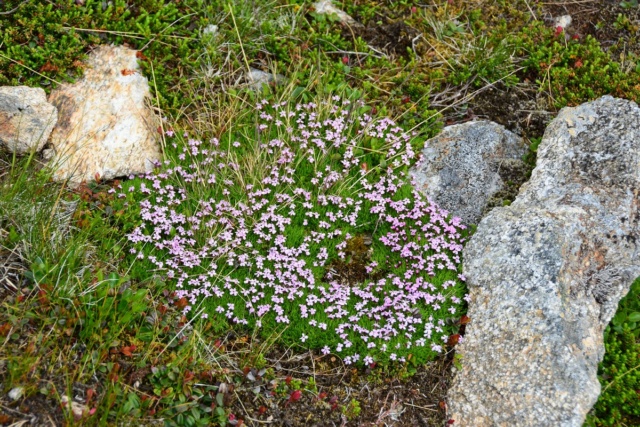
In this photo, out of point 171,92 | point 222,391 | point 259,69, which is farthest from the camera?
point 259,69

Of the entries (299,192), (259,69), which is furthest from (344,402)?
(259,69)

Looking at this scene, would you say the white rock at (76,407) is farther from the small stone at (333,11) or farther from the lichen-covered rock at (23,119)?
the small stone at (333,11)

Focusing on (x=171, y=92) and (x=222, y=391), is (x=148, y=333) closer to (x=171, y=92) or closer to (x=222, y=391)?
Result: (x=222, y=391)

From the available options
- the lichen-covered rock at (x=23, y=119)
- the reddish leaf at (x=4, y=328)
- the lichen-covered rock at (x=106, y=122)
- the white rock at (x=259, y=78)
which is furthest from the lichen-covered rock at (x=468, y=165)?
the reddish leaf at (x=4, y=328)

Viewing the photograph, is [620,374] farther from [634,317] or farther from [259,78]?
[259,78]

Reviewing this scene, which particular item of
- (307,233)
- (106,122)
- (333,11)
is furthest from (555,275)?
(106,122)

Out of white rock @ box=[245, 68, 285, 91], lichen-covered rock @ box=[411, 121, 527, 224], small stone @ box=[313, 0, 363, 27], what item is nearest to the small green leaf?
lichen-covered rock @ box=[411, 121, 527, 224]
